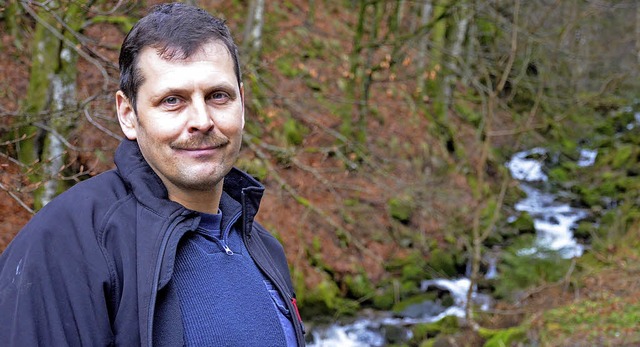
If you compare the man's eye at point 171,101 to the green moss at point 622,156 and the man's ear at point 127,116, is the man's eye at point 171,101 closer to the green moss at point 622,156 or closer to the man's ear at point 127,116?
the man's ear at point 127,116

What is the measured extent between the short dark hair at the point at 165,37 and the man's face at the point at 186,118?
21 mm

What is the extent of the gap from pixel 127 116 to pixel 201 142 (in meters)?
0.26

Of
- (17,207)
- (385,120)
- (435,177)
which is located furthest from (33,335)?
(385,120)

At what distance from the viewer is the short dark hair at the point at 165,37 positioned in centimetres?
177

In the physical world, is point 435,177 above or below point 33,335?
below

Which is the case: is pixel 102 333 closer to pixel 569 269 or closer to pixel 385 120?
pixel 569 269

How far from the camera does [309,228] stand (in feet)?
32.4

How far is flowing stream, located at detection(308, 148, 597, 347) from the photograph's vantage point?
8891 millimetres

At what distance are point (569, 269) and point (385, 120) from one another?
6.11 m

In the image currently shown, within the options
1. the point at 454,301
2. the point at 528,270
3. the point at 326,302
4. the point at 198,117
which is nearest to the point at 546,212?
the point at 528,270

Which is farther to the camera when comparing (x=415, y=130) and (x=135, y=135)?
(x=415, y=130)

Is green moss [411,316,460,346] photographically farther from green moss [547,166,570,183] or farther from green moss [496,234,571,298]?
green moss [547,166,570,183]

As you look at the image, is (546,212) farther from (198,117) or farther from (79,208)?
(79,208)

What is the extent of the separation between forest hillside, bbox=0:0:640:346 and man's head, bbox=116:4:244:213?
7.13ft
